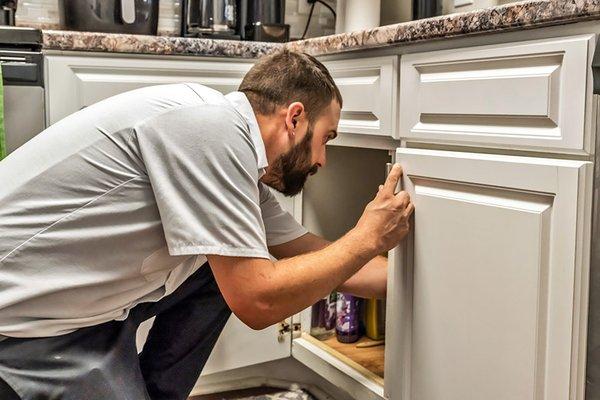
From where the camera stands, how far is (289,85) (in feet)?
4.17

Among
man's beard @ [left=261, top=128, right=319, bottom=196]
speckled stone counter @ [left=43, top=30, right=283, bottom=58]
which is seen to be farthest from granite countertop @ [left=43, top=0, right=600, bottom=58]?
man's beard @ [left=261, top=128, right=319, bottom=196]

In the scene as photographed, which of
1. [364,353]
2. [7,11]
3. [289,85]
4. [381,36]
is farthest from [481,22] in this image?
[7,11]

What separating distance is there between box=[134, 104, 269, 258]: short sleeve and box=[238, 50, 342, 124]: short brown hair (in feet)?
0.57

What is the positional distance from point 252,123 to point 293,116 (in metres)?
0.08

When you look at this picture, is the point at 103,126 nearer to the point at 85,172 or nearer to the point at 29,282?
the point at 85,172

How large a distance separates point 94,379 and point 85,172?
13.4 inches

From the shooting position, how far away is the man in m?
1.09

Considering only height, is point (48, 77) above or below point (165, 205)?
above

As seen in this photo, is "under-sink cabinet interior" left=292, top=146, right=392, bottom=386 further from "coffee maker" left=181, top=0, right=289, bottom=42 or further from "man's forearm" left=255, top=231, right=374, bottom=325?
"man's forearm" left=255, top=231, right=374, bottom=325

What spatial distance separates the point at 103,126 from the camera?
1142mm

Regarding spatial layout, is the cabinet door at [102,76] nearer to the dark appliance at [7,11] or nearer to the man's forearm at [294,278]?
the dark appliance at [7,11]

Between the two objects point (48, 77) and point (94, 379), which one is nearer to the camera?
point (94, 379)

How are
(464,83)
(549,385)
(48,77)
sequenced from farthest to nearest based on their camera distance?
(48,77)
(464,83)
(549,385)

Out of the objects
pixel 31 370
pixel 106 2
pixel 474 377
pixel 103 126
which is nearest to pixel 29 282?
pixel 31 370
